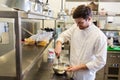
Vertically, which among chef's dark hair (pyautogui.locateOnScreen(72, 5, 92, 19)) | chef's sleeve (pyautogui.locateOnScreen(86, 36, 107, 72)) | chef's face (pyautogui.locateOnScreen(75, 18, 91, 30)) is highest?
chef's dark hair (pyautogui.locateOnScreen(72, 5, 92, 19))

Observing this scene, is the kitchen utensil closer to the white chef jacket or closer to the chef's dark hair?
the chef's dark hair

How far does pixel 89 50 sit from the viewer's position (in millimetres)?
1682

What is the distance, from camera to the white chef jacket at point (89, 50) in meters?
1.61

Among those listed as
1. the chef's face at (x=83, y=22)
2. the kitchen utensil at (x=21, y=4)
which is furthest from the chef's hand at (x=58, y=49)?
the kitchen utensil at (x=21, y=4)

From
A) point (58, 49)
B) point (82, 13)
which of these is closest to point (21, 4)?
point (82, 13)

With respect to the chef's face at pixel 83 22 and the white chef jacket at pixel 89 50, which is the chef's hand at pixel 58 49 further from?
the chef's face at pixel 83 22

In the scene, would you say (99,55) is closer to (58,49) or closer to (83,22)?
(83,22)

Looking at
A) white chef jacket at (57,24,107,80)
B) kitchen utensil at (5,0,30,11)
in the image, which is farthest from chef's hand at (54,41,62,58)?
kitchen utensil at (5,0,30,11)

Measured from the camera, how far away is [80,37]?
1.76 meters

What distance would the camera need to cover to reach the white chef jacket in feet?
5.27

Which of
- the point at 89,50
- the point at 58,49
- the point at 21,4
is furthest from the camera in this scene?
the point at 58,49

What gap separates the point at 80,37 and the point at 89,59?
9.7 inches

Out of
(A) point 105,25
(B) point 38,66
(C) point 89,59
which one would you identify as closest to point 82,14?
(C) point 89,59

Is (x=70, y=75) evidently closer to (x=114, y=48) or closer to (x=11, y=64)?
(x=11, y=64)
